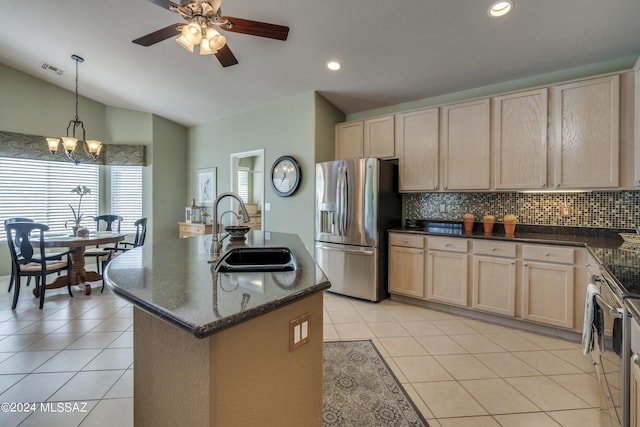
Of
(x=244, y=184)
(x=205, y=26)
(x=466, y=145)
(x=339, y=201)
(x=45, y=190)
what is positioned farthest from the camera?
(x=244, y=184)

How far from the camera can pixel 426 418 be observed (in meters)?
1.61

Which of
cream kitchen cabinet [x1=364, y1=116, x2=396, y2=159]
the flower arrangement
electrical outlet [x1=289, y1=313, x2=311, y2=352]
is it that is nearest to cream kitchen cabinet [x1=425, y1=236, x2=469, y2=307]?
cream kitchen cabinet [x1=364, y1=116, x2=396, y2=159]

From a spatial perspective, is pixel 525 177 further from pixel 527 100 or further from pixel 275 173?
pixel 275 173

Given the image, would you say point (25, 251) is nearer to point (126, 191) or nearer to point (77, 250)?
point (77, 250)

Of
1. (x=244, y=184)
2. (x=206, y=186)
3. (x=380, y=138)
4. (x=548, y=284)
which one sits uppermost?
(x=380, y=138)

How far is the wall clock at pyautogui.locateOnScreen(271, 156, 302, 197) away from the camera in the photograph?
159 inches

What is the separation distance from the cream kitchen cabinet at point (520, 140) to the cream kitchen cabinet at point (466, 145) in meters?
0.09

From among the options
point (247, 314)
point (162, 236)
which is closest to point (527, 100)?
point (247, 314)

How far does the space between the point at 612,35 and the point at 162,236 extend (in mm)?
6909

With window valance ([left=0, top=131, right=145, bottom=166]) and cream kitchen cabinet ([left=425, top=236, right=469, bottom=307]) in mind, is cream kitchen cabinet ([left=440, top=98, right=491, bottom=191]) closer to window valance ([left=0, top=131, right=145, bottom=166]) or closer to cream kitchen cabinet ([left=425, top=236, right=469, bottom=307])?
cream kitchen cabinet ([left=425, top=236, right=469, bottom=307])

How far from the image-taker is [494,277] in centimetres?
281

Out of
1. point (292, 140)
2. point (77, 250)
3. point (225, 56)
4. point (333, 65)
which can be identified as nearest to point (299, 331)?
point (225, 56)

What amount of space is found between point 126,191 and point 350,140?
464 cm

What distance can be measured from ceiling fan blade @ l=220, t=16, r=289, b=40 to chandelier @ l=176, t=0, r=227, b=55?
0.25 feet
